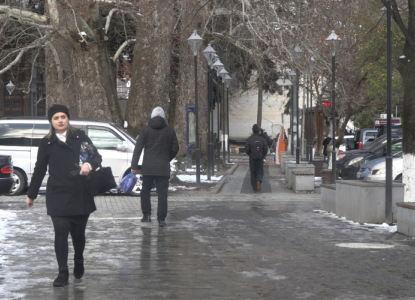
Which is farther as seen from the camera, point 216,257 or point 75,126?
point 75,126

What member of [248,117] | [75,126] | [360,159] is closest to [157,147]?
[75,126]

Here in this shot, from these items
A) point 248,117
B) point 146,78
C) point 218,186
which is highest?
point 248,117

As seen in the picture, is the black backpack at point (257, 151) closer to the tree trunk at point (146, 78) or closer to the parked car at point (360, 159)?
the parked car at point (360, 159)

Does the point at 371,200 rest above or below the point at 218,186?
above

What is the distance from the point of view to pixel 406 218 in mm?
11141

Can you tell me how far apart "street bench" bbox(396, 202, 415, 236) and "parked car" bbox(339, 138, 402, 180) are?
11.9 m

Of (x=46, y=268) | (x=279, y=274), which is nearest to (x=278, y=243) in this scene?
(x=279, y=274)

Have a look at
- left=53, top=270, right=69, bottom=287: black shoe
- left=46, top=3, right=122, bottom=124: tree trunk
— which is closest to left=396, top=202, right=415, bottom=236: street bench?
left=53, top=270, right=69, bottom=287: black shoe

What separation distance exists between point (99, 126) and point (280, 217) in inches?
261

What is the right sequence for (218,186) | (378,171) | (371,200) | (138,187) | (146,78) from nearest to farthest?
1. (371,200)
2. (138,187)
3. (378,171)
4. (218,186)
5. (146,78)

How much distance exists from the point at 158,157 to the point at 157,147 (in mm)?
182

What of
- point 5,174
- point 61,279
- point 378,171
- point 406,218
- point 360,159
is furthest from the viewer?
point 360,159

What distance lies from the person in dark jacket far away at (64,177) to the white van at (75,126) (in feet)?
36.8

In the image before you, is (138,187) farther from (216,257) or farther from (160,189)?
(216,257)
